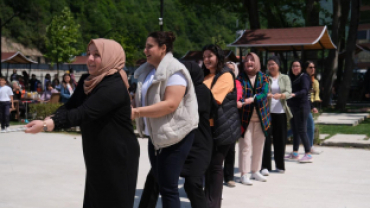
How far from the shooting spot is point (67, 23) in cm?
5609

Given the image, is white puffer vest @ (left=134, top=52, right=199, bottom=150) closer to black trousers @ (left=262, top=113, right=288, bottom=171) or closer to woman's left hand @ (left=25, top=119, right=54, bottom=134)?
woman's left hand @ (left=25, top=119, right=54, bottom=134)

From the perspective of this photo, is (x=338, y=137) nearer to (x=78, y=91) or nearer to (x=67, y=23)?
(x=78, y=91)

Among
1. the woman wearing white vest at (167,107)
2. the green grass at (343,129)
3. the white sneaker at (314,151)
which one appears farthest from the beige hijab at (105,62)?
the green grass at (343,129)

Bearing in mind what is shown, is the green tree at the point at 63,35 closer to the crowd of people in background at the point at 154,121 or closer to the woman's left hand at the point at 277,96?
the woman's left hand at the point at 277,96

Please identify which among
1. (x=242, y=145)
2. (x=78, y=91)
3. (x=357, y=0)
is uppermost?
(x=357, y=0)

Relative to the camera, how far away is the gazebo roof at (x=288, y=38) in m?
18.9

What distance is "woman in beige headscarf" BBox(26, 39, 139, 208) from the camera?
132 inches

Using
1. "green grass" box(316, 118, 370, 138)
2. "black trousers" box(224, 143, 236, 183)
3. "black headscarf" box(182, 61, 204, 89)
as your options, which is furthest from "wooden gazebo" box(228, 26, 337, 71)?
"black headscarf" box(182, 61, 204, 89)

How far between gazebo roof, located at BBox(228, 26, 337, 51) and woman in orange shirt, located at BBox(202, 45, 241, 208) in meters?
13.8

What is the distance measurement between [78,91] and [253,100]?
11.9 feet

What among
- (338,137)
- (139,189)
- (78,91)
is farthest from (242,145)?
(338,137)

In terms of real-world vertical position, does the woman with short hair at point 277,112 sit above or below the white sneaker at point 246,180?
above

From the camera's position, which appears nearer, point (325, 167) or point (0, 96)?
point (325, 167)

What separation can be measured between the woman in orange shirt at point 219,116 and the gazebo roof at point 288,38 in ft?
45.4
